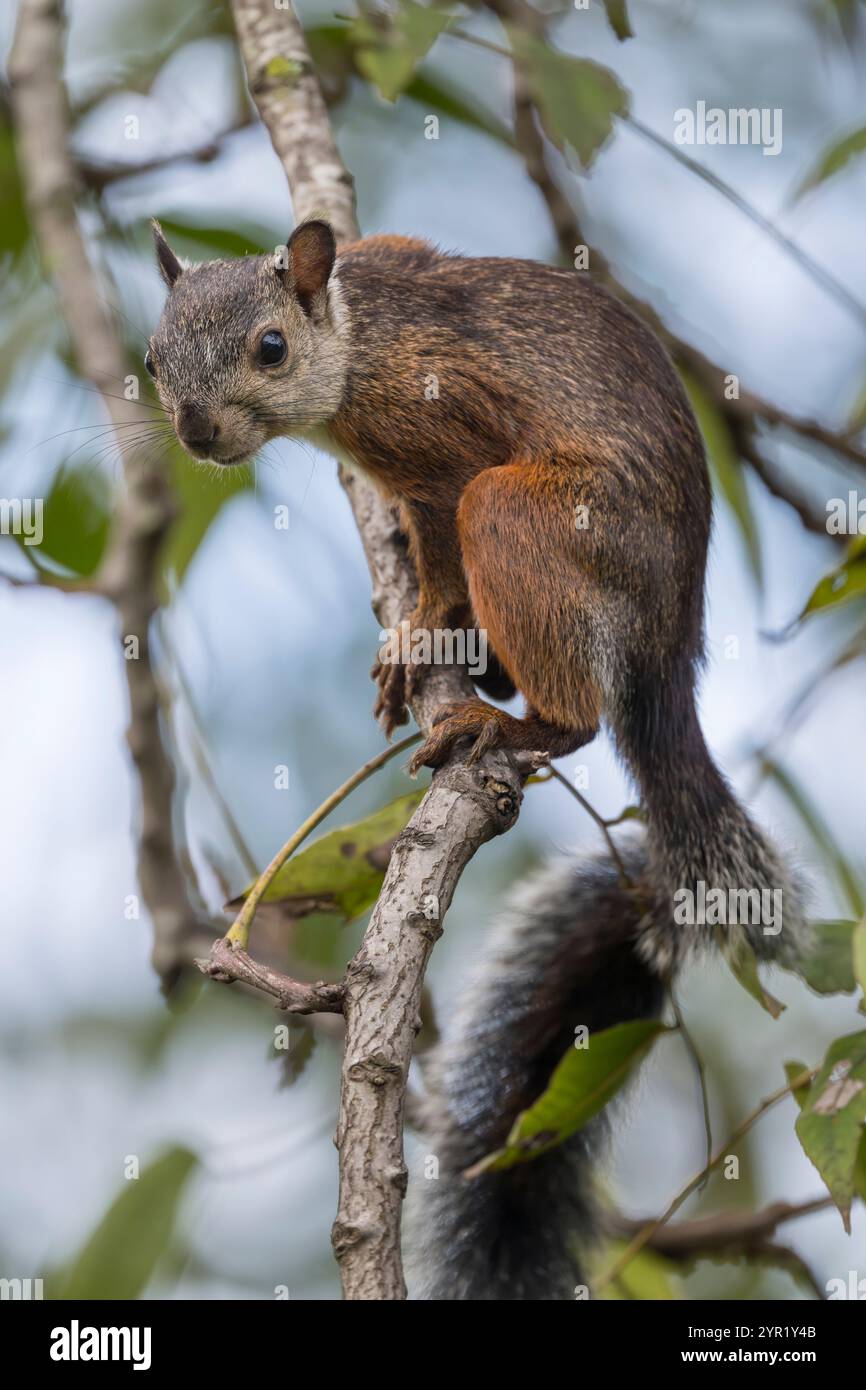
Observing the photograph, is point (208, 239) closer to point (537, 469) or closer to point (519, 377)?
point (519, 377)

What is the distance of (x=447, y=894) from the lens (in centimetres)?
243

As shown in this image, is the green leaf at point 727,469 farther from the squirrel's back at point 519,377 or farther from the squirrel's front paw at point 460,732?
the squirrel's front paw at point 460,732

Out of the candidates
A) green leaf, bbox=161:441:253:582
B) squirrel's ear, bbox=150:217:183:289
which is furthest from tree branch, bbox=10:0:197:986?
squirrel's ear, bbox=150:217:183:289

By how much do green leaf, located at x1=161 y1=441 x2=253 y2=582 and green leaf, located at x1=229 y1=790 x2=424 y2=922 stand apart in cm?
126

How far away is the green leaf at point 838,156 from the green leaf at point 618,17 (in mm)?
690

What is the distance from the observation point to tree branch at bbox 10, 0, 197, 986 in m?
3.72

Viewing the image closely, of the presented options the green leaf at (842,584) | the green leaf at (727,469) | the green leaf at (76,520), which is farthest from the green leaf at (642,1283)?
the green leaf at (76,520)

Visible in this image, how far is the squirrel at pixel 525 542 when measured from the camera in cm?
341

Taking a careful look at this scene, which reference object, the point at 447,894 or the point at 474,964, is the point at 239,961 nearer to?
the point at 447,894

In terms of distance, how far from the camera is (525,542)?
11.0ft

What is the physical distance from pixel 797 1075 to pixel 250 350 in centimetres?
207

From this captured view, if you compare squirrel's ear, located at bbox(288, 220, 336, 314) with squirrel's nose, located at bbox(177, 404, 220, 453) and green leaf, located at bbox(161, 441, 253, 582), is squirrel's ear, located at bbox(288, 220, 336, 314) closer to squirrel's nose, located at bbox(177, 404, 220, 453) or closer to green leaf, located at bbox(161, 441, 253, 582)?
squirrel's nose, located at bbox(177, 404, 220, 453)
